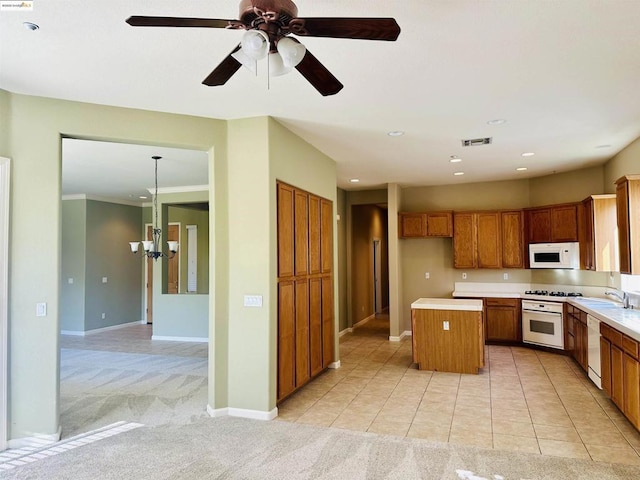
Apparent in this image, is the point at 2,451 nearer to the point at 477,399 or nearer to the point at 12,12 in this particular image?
the point at 12,12

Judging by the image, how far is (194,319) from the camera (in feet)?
25.7

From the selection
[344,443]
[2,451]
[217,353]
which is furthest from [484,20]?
[2,451]

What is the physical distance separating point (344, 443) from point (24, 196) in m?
3.23

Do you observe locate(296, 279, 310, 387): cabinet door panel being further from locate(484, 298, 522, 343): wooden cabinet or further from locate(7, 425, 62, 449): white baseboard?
locate(484, 298, 522, 343): wooden cabinet

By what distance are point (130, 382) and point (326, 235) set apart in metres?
2.98

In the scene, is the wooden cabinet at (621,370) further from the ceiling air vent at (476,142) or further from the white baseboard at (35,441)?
the white baseboard at (35,441)

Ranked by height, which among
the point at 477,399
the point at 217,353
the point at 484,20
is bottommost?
the point at 477,399

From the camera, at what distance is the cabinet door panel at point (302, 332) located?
455cm

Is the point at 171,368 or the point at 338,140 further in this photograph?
the point at 171,368

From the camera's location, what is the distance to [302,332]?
15.3 ft

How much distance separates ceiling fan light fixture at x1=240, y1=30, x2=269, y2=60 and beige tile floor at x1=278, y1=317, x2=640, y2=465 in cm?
309

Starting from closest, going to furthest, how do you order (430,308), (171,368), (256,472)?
(256,472)
(430,308)
(171,368)

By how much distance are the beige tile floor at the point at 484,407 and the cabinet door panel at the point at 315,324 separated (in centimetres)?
22

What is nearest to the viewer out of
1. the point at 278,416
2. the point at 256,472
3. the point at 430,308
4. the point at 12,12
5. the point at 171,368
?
the point at 12,12
